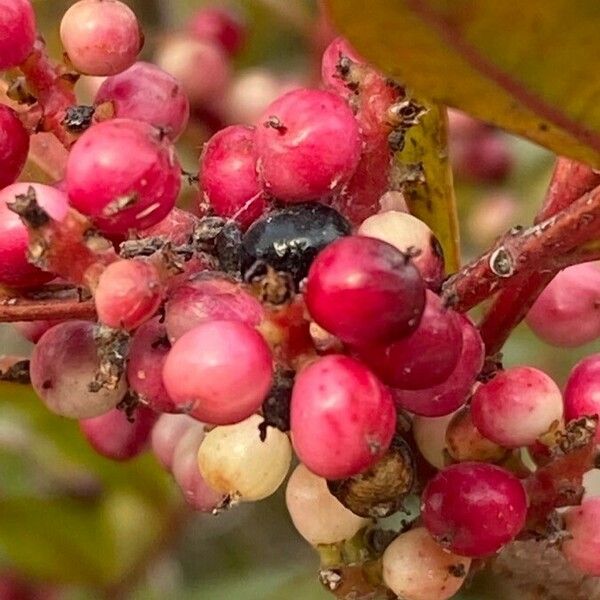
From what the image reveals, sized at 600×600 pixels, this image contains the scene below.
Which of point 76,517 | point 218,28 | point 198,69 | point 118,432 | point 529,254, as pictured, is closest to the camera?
point 529,254

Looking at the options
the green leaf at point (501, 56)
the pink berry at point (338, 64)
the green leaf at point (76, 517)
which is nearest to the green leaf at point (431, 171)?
the pink berry at point (338, 64)

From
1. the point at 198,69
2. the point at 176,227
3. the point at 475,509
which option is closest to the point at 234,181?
the point at 176,227

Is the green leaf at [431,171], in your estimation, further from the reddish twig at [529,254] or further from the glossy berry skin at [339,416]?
the glossy berry skin at [339,416]

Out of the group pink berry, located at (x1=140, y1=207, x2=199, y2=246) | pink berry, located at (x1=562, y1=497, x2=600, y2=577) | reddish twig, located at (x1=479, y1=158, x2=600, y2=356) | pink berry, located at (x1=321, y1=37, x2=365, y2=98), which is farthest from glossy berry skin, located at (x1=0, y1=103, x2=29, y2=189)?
pink berry, located at (x1=562, y1=497, x2=600, y2=577)

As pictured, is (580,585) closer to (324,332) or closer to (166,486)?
(324,332)

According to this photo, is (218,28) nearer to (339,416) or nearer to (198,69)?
(198,69)

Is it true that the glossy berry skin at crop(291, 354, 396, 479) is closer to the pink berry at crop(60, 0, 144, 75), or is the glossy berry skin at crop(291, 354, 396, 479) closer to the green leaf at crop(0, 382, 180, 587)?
the pink berry at crop(60, 0, 144, 75)
